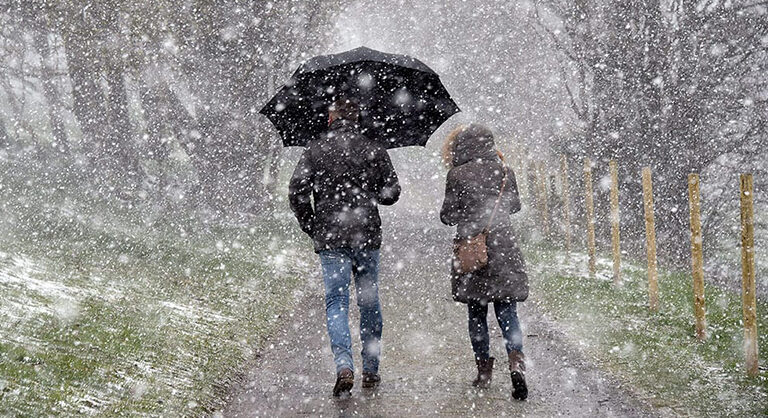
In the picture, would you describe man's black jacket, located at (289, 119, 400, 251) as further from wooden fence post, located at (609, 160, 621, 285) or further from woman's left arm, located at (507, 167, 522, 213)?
wooden fence post, located at (609, 160, 621, 285)

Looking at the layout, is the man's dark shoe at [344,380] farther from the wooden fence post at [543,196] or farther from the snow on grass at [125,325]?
the wooden fence post at [543,196]

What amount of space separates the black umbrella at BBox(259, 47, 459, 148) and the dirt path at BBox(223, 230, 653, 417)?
1878 millimetres

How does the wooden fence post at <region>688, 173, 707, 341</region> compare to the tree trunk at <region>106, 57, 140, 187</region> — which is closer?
the wooden fence post at <region>688, 173, 707, 341</region>

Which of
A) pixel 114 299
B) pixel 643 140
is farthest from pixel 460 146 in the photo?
pixel 643 140

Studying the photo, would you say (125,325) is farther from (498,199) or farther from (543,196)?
(543,196)

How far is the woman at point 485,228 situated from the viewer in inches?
195

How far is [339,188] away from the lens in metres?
4.84

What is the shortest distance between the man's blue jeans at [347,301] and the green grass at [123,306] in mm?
955

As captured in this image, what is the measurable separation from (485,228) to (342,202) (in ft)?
3.45

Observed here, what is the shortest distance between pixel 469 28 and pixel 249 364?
67.5 ft

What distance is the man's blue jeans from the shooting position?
4.82 meters

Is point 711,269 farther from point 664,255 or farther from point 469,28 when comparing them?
point 469,28

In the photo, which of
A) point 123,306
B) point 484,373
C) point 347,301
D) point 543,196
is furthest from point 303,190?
point 543,196

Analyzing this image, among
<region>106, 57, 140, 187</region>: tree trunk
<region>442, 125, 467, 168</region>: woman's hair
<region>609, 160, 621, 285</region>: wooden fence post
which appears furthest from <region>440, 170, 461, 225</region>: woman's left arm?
<region>106, 57, 140, 187</region>: tree trunk
